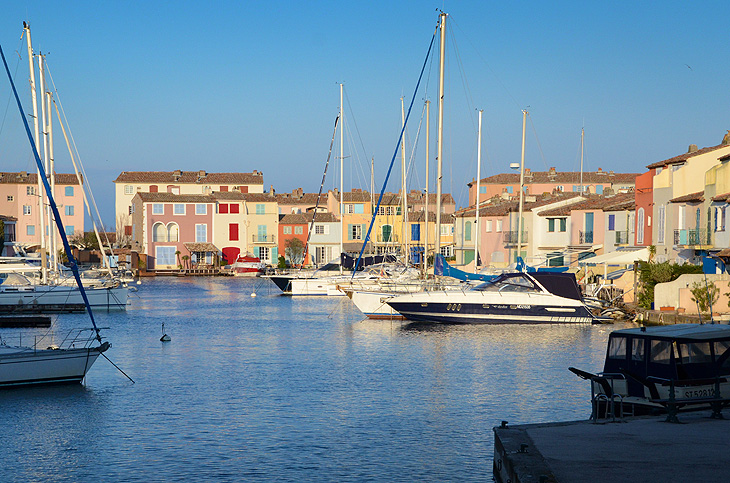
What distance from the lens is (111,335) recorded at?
35.1 m

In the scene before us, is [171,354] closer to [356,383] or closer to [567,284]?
[356,383]

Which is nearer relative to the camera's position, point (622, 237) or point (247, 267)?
point (622, 237)

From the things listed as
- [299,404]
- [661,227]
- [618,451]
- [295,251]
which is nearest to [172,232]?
[295,251]

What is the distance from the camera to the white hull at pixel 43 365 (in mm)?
21641

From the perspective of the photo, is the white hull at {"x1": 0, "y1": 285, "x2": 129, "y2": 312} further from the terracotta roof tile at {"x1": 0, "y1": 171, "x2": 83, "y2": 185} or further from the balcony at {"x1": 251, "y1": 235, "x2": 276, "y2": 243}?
the terracotta roof tile at {"x1": 0, "y1": 171, "x2": 83, "y2": 185}

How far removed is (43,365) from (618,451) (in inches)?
628

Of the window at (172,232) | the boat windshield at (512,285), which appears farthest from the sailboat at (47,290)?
the window at (172,232)

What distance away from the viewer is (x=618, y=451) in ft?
37.2

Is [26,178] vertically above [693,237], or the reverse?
[26,178]

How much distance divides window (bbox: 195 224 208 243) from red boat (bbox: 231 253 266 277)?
5229mm

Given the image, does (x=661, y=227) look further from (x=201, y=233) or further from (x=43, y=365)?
(x=201, y=233)

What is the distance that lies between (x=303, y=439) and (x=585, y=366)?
12387 millimetres

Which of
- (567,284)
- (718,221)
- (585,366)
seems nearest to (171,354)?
(585,366)

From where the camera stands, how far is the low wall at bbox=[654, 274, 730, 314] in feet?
110
